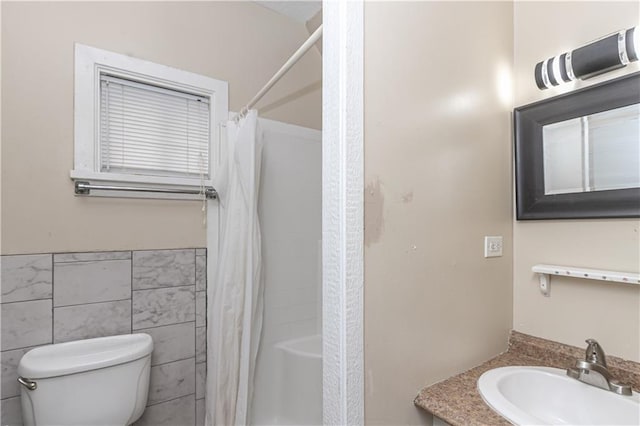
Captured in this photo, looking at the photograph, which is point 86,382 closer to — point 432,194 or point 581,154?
point 432,194

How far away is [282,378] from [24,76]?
1995mm

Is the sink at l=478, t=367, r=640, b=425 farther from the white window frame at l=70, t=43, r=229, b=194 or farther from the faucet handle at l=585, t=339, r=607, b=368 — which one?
the white window frame at l=70, t=43, r=229, b=194

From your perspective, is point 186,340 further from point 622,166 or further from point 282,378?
point 622,166

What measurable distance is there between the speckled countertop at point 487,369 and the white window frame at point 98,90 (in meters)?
1.49

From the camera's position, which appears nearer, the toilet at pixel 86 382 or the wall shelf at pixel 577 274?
the wall shelf at pixel 577 274

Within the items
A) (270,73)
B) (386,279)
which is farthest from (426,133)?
(270,73)

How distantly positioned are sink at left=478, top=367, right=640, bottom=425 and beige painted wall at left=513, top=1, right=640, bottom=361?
0.20 meters

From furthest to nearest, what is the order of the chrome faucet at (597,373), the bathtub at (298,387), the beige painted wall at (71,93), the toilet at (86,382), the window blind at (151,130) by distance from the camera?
the bathtub at (298,387), the window blind at (151,130), the beige painted wall at (71,93), the toilet at (86,382), the chrome faucet at (597,373)

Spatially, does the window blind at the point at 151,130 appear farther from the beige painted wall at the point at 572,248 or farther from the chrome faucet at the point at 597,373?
the chrome faucet at the point at 597,373

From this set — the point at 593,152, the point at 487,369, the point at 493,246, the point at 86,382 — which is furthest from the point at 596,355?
the point at 86,382

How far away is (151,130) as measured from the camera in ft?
5.71

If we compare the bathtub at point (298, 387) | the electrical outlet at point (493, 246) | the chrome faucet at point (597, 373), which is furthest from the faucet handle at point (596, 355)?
the bathtub at point (298, 387)

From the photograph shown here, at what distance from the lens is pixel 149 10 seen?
1698mm

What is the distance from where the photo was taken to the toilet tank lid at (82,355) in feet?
4.15
